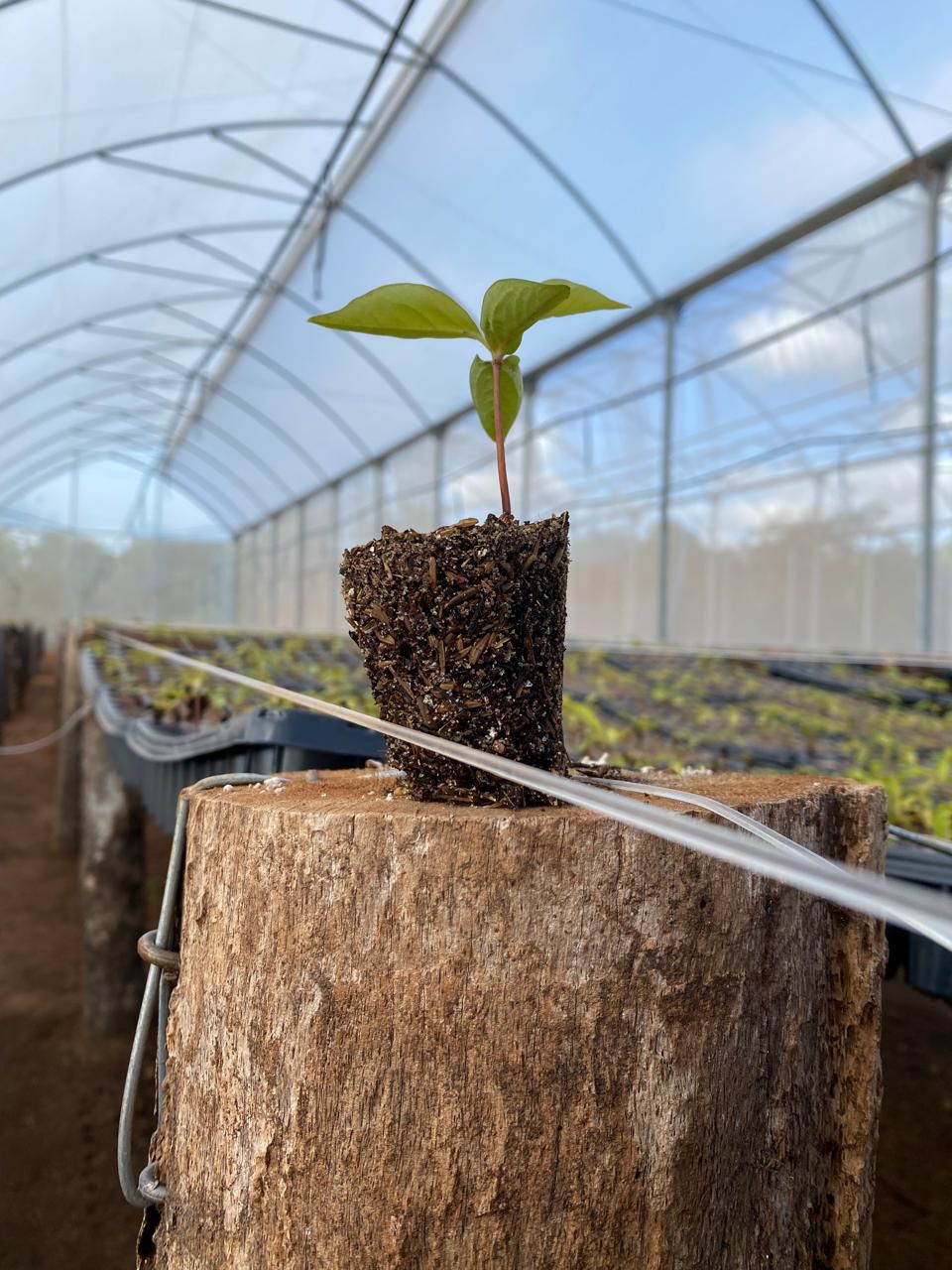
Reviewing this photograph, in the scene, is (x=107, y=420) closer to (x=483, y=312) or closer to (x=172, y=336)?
(x=172, y=336)

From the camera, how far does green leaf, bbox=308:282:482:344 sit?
899 millimetres

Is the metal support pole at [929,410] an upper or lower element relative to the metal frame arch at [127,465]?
lower

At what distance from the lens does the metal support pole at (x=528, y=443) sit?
1049 centimetres

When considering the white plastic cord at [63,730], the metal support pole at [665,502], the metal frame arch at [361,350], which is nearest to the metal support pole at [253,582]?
the metal frame arch at [361,350]

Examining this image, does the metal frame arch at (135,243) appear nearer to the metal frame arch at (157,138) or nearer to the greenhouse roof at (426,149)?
the greenhouse roof at (426,149)

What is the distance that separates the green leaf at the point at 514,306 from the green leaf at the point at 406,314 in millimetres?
19

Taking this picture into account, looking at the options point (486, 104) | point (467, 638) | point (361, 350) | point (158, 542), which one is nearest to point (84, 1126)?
point (467, 638)

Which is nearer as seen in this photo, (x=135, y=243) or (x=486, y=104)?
(x=486, y=104)

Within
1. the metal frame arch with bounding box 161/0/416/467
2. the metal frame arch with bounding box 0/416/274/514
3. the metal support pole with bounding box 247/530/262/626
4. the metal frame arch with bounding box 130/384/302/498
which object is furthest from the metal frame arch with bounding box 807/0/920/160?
the metal support pole with bounding box 247/530/262/626

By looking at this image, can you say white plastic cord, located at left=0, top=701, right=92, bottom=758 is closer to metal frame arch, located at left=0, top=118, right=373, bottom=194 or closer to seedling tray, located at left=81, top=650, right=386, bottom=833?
seedling tray, located at left=81, top=650, right=386, bottom=833

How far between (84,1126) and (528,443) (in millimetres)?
8653

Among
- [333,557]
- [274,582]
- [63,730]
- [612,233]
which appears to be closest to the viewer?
[63,730]

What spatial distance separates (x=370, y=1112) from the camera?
796 mm

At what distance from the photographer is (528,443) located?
10.6m
